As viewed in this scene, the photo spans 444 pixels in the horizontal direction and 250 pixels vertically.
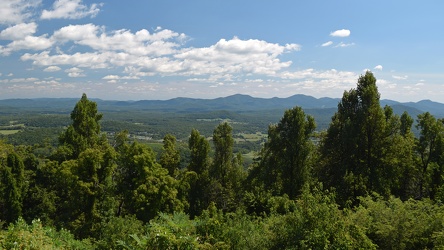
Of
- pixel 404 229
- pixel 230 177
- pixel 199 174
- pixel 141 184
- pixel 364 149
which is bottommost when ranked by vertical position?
pixel 230 177

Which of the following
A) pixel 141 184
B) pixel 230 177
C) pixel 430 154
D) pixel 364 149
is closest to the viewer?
pixel 141 184

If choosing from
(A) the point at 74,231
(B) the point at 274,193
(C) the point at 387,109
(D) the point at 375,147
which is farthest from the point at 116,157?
(C) the point at 387,109

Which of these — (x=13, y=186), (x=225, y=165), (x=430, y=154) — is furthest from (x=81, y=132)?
(x=430, y=154)

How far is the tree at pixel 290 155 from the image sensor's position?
25.1 meters

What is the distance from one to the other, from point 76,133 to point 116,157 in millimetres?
6114

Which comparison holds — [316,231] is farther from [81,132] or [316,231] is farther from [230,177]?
[81,132]

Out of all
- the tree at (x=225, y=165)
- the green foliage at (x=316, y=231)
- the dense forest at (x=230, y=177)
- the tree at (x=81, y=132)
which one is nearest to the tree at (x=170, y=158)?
the dense forest at (x=230, y=177)

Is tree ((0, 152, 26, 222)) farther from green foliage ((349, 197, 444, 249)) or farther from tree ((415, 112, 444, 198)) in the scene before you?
tree ((415, 112, 444, 198))

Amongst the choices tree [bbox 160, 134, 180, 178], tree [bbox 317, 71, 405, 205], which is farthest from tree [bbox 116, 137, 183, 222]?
tree [bbox 317, 71, 405, 205]

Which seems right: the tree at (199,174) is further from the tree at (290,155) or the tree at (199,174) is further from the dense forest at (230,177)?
the tree at (290,155)

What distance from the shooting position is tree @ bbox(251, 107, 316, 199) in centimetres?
2512

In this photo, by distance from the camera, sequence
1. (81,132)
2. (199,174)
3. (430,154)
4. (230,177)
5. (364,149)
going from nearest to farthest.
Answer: (364,149)
(430,154)
(81,132)
(199,174)
(230,177)

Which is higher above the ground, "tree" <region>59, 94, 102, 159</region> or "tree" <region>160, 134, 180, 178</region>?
"tree" <region>59, 94, 102, 159</region>

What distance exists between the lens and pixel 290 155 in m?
25.4
